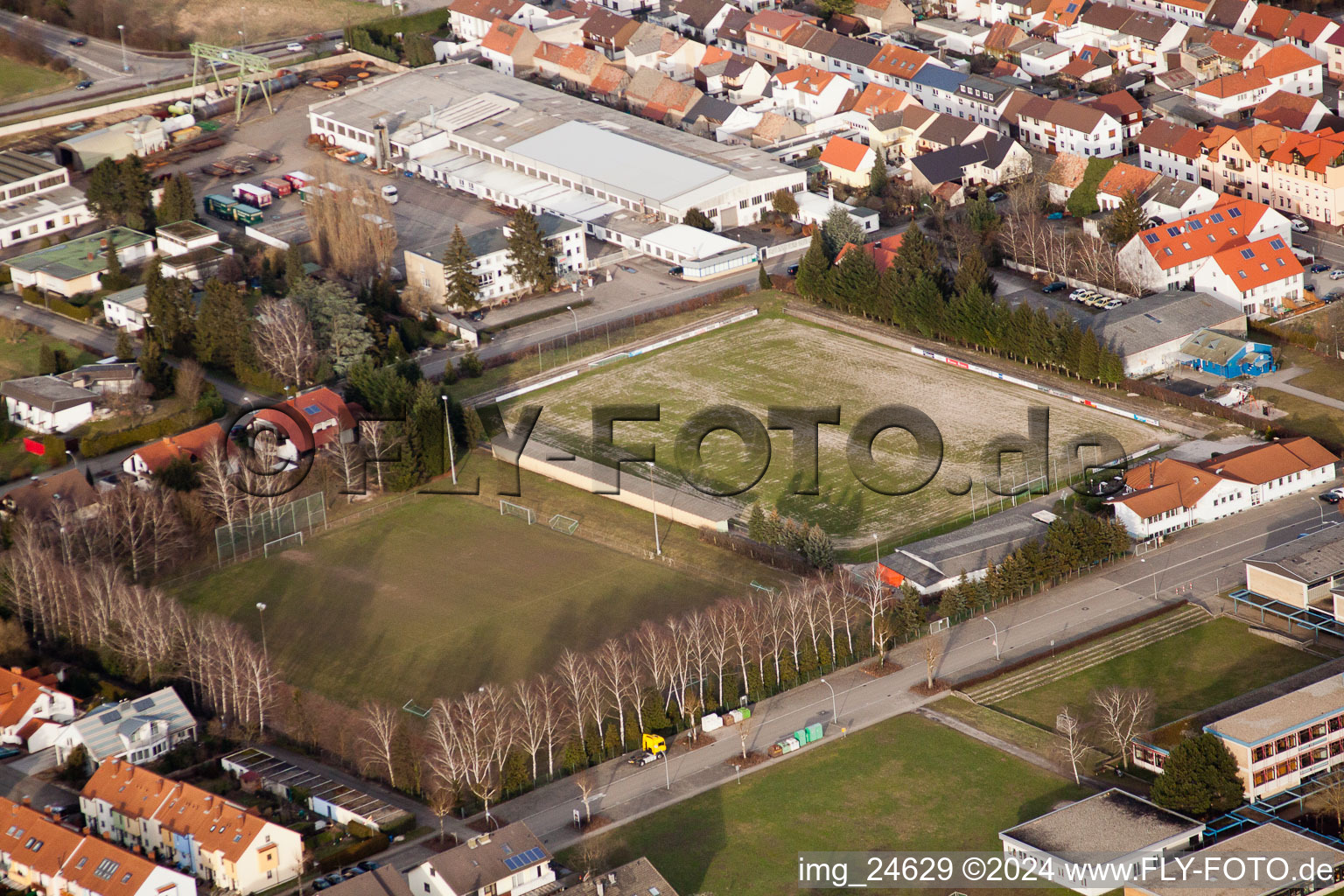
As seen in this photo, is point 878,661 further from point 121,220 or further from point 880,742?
point 121,220

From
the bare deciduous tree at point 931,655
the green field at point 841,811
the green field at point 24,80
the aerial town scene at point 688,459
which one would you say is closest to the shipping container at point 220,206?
the aerial town scene at point 688,459

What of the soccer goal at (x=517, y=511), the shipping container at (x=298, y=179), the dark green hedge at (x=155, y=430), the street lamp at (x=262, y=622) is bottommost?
the street lamp at (x=262, y=622)

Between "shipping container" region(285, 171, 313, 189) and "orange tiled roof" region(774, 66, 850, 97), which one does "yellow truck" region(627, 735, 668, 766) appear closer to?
"shipping container" region(285, 171, 313, 189)

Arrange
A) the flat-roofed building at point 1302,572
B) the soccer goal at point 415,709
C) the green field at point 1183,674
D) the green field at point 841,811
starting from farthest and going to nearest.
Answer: the flat-roofed building at point 1302,572
the soccer goal at point 415,709
the green field at point 1183,674
the green field at point 841,811

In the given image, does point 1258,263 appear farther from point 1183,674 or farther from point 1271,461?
point 1183,674

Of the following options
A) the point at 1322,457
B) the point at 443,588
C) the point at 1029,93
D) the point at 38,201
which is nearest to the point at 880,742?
the point at 443,588

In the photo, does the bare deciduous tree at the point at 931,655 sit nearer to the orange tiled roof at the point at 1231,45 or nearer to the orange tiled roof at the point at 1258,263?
the orange tiled roof at the point at 1258,263

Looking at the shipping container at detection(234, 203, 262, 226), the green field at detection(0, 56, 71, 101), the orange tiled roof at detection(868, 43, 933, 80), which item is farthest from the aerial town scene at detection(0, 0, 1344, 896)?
the orange tiled roof at detection(868, 43, 933, 80)

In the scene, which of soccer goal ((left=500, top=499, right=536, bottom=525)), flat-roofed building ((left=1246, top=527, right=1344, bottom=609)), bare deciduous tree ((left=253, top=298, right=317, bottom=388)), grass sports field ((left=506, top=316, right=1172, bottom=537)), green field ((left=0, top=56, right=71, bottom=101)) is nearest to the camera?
flat-roofed building ((left=1246, top=527, right=1344, bottom=609))
